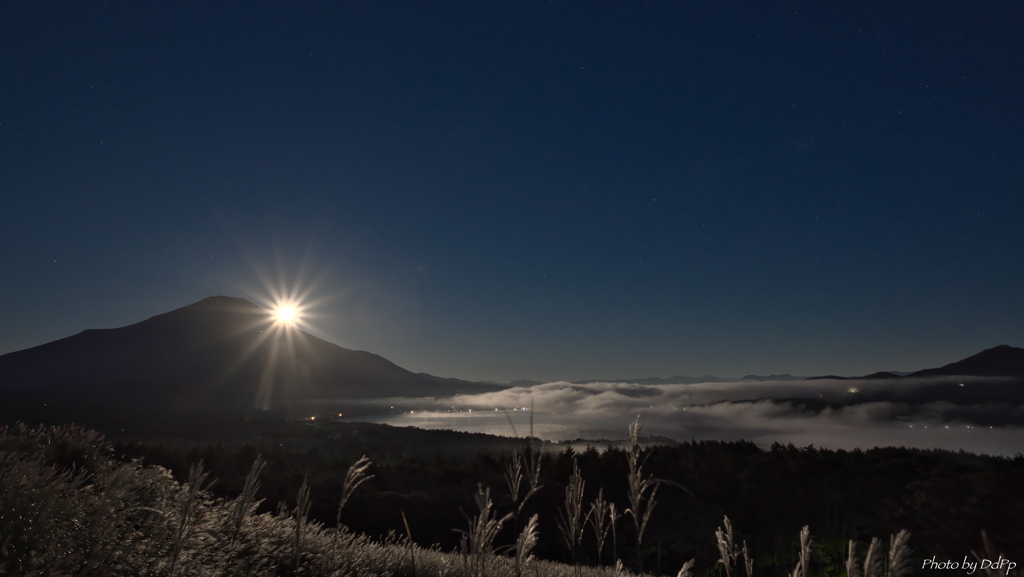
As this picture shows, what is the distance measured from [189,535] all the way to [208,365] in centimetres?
13394

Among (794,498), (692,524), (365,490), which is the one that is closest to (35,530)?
(365,490)

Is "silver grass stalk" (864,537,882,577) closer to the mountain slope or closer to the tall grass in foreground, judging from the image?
the tall grass in foreground

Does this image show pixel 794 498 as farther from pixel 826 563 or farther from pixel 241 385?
pixel 241 385

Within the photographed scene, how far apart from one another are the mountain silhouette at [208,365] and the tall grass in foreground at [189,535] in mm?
70033

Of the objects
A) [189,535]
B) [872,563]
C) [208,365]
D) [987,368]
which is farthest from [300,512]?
[987,368]

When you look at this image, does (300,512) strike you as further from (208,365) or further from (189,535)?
(208,365)

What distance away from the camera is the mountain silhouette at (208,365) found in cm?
8756

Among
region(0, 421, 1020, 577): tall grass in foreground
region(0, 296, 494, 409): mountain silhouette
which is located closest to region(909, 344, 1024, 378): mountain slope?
region(0, 296, 494, 409): mountain silhouette

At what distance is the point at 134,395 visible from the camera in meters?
64.4

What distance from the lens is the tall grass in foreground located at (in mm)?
2639

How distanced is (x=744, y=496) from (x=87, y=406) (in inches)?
1690

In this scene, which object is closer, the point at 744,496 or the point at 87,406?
the point at 744,496

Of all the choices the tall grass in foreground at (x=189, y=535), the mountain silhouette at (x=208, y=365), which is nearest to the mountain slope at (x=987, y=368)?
the mountain silhouette at (x=208, y=365)

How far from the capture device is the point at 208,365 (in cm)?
11881
